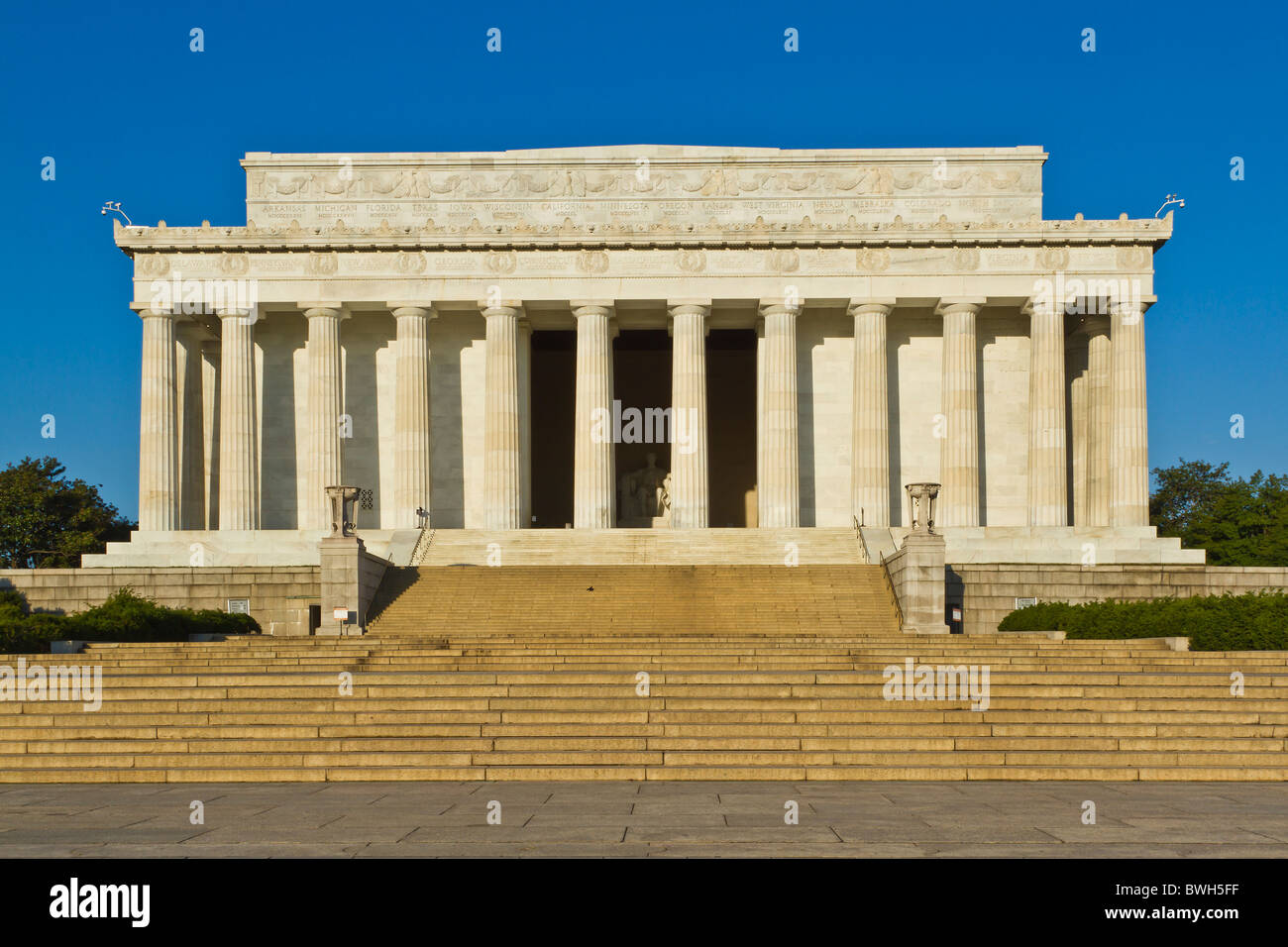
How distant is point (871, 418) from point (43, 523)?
49.3 meters

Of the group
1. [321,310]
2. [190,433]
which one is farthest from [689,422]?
[190,433]

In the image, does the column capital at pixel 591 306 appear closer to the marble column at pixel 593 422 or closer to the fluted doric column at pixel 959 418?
the marble column at pixel 593 422

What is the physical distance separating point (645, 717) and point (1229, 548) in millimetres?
57654

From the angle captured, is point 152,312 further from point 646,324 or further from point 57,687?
point 57,687

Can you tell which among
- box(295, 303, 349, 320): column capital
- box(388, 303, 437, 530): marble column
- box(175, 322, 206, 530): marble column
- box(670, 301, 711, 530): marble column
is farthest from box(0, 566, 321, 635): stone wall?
box(670, 301, 711, 530): marble column

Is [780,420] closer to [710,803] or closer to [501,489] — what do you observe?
[501,489]

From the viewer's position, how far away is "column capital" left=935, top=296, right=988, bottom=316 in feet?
188

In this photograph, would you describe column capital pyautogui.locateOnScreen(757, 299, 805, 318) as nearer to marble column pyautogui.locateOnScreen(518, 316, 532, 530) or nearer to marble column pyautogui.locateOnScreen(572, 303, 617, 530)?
marble column pyautogui.locateOnScreen(572, 303, 617, 530)

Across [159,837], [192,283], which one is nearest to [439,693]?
[159,837]

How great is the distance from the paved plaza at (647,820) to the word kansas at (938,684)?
181 inches

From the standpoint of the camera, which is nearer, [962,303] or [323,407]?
[962,303]

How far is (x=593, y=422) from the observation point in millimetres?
57438

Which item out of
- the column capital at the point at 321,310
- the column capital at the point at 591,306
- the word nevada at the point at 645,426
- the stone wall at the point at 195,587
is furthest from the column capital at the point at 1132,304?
the stone wall at the point at 195,587
